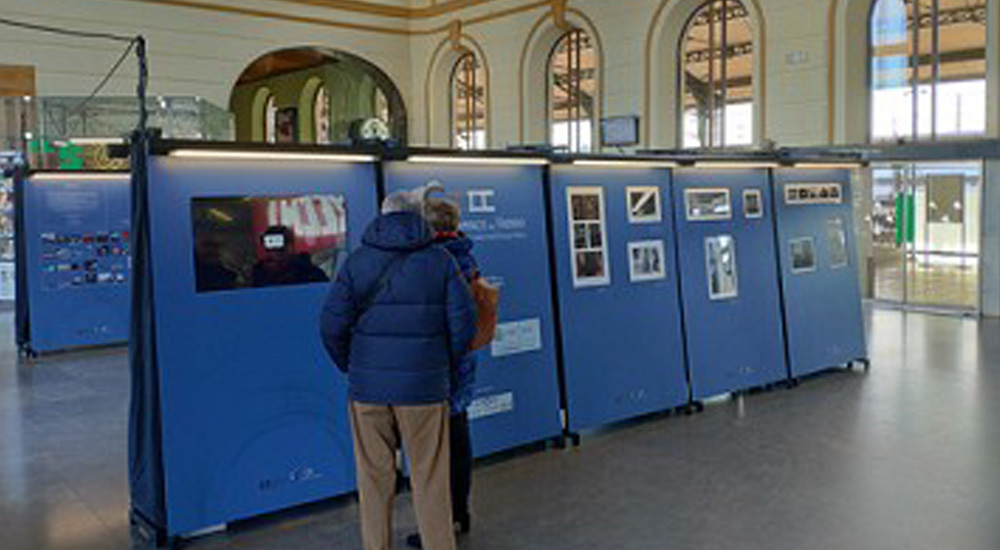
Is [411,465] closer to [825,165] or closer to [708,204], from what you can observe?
[708,204]

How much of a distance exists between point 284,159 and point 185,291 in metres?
0.82

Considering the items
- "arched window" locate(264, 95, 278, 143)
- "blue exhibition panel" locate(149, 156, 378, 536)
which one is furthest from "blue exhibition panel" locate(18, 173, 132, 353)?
"arched window" locate(264, 95, 278, 143)

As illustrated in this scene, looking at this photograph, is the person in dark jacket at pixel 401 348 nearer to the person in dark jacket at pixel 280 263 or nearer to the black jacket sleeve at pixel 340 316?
the black jacket sleeve at pixel 340 316

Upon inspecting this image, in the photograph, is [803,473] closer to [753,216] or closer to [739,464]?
[739,464]

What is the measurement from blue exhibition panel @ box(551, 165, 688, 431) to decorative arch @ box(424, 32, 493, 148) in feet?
41.9

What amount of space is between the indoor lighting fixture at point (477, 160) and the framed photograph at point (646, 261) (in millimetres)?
1029

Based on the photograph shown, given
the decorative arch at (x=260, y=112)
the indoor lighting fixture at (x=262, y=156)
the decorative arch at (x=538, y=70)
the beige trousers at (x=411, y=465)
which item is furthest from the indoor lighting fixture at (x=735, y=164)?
the decorative arch at (x=260, y=112)

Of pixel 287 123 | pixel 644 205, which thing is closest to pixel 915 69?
pixel 644 205

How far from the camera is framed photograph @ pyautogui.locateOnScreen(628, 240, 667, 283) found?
6.31 metres

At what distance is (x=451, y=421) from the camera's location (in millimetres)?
4129

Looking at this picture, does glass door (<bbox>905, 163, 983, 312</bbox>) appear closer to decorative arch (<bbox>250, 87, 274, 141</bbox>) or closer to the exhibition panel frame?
the exhibition panel frame

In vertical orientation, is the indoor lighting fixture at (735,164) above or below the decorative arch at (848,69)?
below

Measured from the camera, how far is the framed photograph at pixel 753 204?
727cm

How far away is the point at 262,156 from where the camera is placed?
4.43 metres
